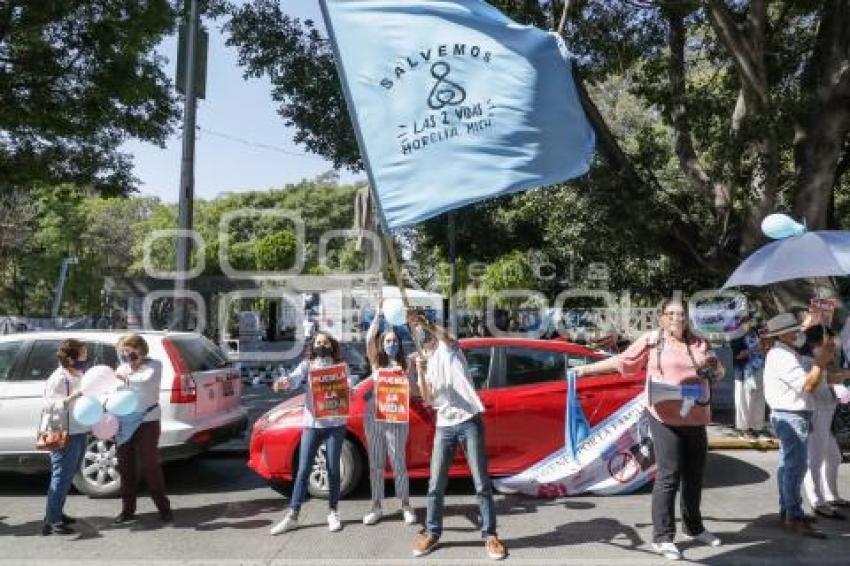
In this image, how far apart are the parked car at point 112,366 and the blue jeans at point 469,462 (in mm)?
3004

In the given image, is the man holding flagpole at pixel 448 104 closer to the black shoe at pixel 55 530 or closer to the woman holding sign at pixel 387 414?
the woman holding sign at pixel 387 414

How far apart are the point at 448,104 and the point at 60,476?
4.05m

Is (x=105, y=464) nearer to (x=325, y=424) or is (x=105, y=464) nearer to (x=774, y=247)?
(x=325, y=424)

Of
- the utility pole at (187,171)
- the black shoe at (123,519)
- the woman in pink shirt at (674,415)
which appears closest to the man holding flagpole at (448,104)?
the woman in pink shirt at (674,415)

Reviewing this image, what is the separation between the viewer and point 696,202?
13.6 metres

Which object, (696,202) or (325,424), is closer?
(325,424)

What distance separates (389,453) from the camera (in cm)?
663

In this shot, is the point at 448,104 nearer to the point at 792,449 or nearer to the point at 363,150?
the point at 363,150

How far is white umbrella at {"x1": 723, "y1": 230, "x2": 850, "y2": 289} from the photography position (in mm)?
6323

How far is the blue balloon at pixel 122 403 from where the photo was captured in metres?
6.19

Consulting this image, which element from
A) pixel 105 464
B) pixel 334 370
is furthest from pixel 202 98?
pixel 334 370

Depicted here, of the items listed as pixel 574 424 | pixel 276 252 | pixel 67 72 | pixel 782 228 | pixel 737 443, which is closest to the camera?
pixel 574 424

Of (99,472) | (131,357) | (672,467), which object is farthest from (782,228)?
(99,472)

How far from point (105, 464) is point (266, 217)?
62.1 metres
